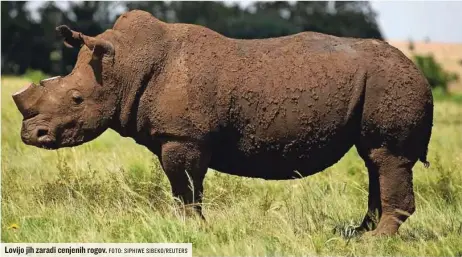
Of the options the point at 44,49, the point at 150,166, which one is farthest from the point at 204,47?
the point at 44,49

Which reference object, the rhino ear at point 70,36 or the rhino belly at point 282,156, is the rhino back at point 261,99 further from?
the rhino ear at point 70,36

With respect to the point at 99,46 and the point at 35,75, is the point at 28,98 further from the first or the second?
the point at 35,75

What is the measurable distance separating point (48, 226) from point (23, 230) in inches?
8.6

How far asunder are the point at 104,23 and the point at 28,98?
1775cm

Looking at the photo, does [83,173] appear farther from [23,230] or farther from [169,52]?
[169,52]

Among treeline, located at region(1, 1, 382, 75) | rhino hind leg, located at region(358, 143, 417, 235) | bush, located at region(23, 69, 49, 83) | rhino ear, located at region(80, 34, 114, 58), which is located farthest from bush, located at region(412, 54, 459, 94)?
rhino ear, located at region(80, 34, 114, 58)

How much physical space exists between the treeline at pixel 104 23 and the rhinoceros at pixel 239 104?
16104 mm

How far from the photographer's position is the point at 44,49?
2438 centimetres

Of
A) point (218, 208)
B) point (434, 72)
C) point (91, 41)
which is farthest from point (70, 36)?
point (434, 72)

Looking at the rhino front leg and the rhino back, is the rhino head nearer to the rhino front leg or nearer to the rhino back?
the rhino back

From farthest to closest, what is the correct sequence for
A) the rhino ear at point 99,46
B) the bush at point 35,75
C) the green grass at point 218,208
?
the bush at point 35,75 < the rhino ear at point 99,46 < the green grass at point 218,208

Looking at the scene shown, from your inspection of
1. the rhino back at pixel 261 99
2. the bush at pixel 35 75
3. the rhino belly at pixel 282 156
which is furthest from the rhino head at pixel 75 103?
the bush at pixel 35 75

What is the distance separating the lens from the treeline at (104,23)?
23938 mm

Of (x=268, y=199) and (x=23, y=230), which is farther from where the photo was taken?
(x=268, y=199)
